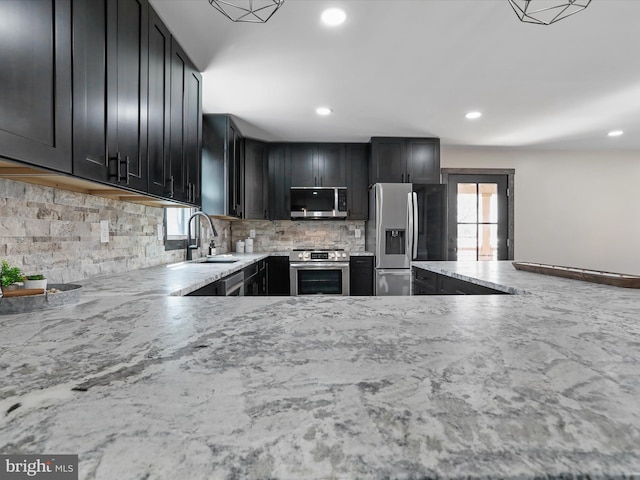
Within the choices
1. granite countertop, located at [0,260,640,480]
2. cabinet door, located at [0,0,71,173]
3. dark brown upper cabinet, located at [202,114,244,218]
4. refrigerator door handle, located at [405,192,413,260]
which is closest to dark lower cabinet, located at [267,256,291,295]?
dark brown upper cabinet, located at [202,114,244,218]

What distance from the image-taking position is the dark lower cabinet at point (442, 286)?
1.95 metres

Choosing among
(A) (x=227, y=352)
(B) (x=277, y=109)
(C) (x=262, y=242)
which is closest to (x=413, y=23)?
(B) (x=277, y=109)

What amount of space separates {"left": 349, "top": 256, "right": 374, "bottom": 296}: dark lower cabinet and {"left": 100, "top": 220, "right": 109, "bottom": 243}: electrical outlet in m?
2.91

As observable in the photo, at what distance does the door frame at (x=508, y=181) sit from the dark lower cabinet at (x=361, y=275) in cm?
185

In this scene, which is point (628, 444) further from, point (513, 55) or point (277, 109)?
point (277, 109)

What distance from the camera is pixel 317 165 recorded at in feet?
15.5

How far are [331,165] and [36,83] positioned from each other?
3.89 m

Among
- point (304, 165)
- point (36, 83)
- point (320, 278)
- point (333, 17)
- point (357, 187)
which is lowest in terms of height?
point (320, 278)

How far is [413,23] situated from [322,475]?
2360mm

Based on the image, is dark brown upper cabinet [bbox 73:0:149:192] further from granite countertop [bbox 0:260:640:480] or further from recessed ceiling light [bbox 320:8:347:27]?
recessed ceiling light [bbox 320:8:347:27]

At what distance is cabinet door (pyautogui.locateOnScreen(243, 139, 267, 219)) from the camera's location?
447cm

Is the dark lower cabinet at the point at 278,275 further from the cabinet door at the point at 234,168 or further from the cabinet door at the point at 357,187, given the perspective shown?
the cabinet door at the point at 357,187

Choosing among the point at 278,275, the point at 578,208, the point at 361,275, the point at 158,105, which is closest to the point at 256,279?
the point at 278,275

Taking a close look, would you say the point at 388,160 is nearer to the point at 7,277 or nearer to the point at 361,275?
the point at 361,275
